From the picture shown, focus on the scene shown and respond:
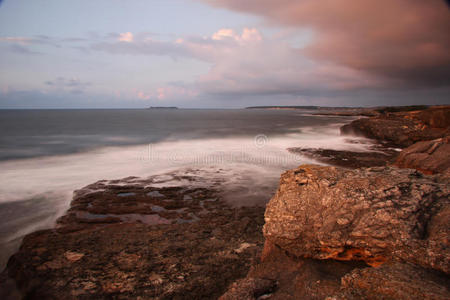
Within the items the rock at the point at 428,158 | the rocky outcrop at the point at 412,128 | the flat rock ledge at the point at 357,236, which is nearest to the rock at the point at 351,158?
the rock at the point at 428,158

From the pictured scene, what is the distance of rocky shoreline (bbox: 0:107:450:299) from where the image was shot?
2.90 meters

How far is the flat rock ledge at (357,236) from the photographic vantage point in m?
2.61

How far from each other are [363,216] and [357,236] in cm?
31

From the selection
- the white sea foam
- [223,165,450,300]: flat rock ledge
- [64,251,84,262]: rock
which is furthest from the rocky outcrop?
[64,251,84,262]: rock

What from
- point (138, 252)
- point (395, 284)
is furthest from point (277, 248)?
point (138, 252)

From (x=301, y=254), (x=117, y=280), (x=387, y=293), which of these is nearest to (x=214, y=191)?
(x=117, y=280)

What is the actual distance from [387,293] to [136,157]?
17849mm

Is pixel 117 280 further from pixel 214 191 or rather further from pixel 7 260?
pixel 214 191

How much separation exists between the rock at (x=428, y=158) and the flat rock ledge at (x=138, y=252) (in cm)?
583

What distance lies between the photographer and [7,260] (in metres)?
5.64

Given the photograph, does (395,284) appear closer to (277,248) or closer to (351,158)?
(277,248)

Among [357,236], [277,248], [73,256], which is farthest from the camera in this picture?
[73,256]

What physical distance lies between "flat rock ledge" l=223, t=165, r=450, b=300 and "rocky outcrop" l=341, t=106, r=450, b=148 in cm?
2143

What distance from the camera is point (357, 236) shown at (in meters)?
3.43
